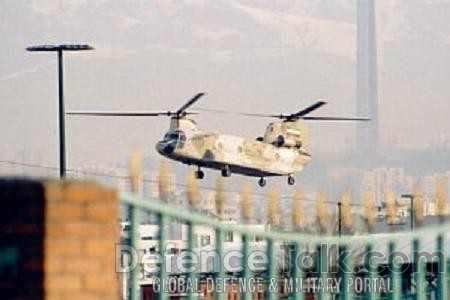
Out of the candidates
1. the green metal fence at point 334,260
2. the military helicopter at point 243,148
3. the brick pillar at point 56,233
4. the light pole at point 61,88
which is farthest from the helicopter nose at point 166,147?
the brick pillar at point 56,233

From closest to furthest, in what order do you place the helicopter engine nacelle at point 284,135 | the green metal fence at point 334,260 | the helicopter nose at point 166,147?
the green metal fence at point 334,260
the helicopter nose at point 166,147
the helicopter engine nacelle at point 284,135

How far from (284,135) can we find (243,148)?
2.67 metres

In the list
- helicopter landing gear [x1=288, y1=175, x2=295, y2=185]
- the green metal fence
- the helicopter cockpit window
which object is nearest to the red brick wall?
the green metal fence

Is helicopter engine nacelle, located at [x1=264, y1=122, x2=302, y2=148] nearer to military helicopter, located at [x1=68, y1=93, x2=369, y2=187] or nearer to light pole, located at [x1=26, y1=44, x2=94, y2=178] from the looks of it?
military helicopter, located at [x1=68, y1=93, x2=369, y2=187]

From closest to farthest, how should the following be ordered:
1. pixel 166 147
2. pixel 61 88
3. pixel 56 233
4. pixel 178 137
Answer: pixel 56 233 → pixel 61 88 → pixel 166 147 → pixel 178 137

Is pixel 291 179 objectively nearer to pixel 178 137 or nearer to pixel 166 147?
pixel 166 147

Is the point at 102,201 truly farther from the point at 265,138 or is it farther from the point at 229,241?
the point at 265,138

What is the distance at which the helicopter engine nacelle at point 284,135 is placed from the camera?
311ft

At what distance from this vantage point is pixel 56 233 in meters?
7.14

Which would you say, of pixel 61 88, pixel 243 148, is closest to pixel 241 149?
pixel 243 148

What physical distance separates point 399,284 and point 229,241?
1.89m

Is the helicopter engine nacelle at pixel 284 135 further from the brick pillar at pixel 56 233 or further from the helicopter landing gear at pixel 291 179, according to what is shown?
the brick pillar at pixel 56 233

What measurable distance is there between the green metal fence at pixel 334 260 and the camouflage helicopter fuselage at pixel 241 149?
71.1 metres

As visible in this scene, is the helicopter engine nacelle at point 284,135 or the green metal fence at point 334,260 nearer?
the green metal fence at point 334,260
